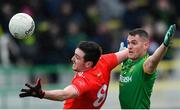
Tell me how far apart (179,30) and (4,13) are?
473 cm

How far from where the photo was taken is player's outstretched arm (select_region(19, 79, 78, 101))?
31.2 feet

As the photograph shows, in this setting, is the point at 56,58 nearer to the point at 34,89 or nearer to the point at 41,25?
the point at 41,25

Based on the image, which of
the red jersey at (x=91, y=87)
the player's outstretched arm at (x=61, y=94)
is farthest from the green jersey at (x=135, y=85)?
the player's outstretched arm at (x=61, y=94)

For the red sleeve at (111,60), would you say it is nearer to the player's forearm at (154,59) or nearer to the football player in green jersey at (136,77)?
the football player in green jersey at (136,77)

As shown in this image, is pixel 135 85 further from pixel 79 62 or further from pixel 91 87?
pixel 79 62

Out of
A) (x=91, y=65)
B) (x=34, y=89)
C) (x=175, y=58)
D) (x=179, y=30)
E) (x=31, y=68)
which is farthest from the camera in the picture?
(x=179, y=30)

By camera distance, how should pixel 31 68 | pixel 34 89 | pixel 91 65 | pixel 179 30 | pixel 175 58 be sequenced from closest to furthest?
pixel 34 89 < pixel 91 65 < pixel 31 68 < pixel 175 58 < pixel 179 30

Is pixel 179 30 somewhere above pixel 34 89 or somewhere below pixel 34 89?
above

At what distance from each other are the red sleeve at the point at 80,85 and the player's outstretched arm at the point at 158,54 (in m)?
0.91

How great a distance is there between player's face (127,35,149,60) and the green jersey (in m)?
0.08

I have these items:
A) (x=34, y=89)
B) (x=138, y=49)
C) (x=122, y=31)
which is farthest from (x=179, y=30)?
(x=34, y=89)

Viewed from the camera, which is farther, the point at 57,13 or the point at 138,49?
the point at 57,13

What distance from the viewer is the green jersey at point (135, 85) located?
1086cm

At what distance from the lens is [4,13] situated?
18.0 metres
